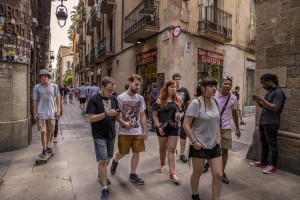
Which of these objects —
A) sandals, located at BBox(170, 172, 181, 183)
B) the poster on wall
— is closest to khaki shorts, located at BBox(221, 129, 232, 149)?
sandals, located at BBox(170, 172, 181, 183)

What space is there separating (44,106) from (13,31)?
2.14 meters

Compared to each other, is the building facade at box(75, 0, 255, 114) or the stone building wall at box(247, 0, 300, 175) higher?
the building facade at box(75, 0, 255, 114)

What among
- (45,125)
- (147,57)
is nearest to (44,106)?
(45,125)

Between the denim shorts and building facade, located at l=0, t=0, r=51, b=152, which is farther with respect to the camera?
building facade, located at l=0, t=0, r=51, b=152

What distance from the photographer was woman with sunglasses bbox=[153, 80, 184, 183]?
14.0 ft

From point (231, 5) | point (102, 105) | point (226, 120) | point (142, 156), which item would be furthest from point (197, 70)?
point (102, 105)

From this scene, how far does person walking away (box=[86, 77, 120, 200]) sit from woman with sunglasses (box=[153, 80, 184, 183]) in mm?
1011

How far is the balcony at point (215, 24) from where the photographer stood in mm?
11234

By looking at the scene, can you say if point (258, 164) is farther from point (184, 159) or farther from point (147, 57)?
point (147, 57)

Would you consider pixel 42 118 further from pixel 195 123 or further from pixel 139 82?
pixel 195 123

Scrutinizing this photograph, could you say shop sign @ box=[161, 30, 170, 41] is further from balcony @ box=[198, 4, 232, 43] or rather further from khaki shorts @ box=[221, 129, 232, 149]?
khaki shorts @ box=[221, 129, 232, 149]

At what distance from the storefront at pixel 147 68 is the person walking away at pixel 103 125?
308 inches

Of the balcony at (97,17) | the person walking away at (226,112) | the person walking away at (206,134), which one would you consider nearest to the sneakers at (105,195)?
the person walking away at (206,134)

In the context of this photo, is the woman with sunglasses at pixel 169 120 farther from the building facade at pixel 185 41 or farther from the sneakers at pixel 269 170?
the building facade at pixel 185 41
